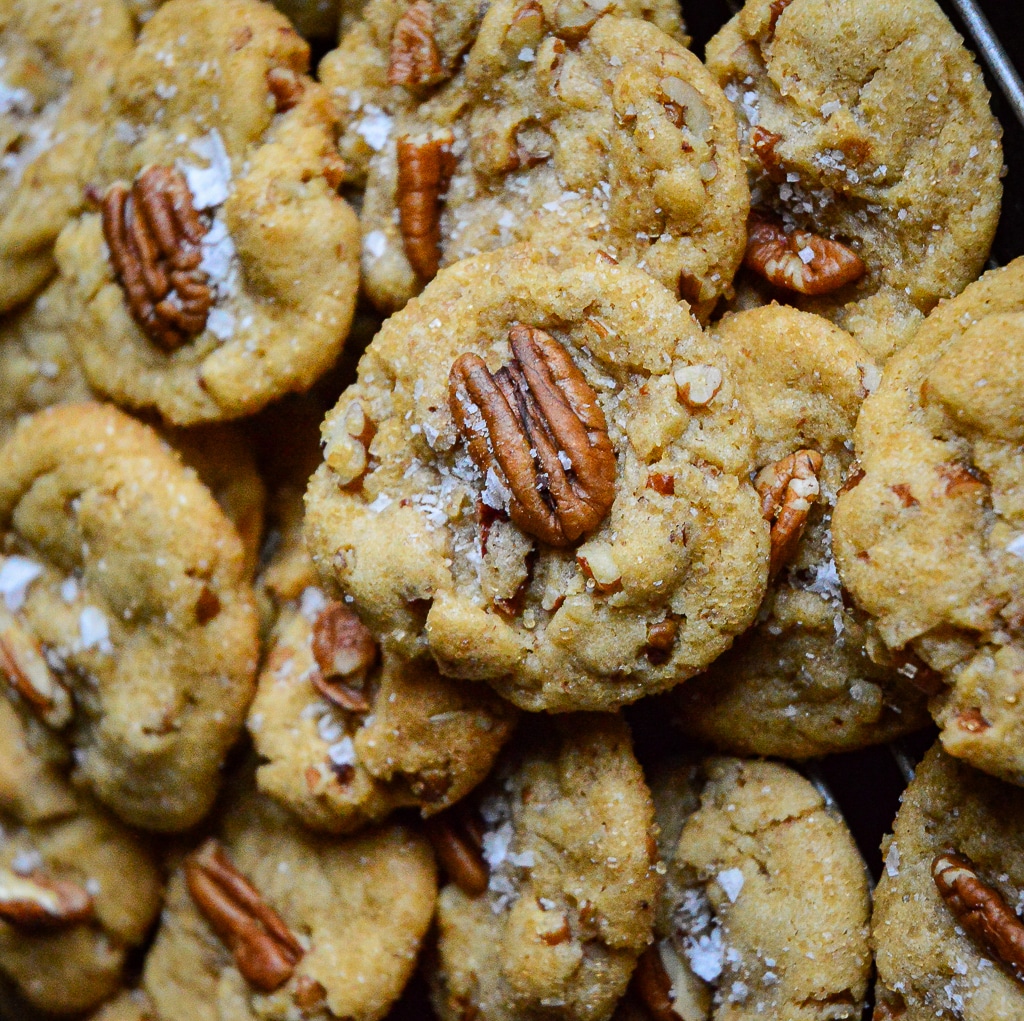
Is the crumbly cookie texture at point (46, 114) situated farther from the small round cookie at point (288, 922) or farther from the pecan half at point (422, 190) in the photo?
the small round cookie at point (288, 922)

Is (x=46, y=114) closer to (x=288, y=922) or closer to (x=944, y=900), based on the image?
(x=288, y=922)

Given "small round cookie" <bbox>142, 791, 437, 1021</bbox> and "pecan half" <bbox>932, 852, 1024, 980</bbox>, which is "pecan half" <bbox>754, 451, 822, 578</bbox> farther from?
"small round cookie" <bbox>142, 791, 437, 1021</bbox>

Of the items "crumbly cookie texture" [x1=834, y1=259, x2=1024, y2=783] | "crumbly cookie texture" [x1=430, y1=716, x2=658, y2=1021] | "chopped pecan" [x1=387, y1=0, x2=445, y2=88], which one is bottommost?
"crumbly cookie texture" [x1=430, y1=716, x2=658, y2=1021]

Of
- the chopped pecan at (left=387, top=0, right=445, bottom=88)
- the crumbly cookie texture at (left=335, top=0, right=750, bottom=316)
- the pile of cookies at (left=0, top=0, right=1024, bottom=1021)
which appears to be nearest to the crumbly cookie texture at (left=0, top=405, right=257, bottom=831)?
the pile of cookies at (left=0, top=0, right=1024, bottom=1021)

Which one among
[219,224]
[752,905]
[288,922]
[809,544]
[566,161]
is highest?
[219,224]

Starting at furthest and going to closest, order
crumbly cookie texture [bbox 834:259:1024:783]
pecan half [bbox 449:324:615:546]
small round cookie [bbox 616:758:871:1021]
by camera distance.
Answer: small round cookie [bbox 616:758:871:1021]
pecan half [bbox 449:324:615:546]
crumbly cookie texture [bbox 834:259:1024:783]

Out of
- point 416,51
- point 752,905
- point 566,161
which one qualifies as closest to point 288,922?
point 752,905

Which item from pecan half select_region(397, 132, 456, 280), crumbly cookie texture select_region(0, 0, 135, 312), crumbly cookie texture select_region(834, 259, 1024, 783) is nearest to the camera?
crumbly cookie texture select_region(834, 259, 1024, 783)
